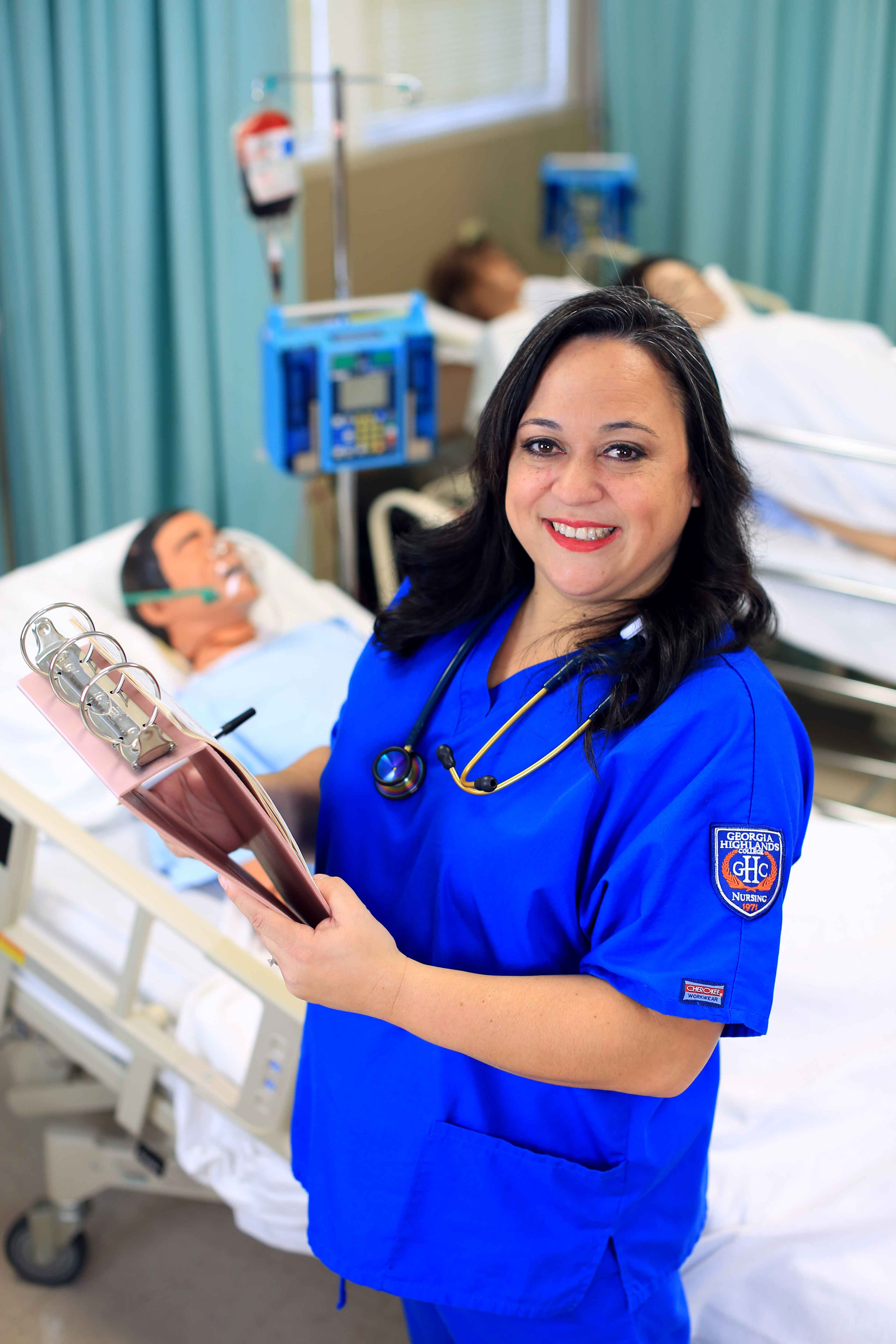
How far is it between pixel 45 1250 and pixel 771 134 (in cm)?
406

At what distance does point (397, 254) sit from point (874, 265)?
165cm

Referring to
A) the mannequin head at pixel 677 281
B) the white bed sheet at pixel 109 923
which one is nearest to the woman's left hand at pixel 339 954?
the white bed sheet at pixel 109 923

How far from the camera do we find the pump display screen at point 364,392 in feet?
7.85

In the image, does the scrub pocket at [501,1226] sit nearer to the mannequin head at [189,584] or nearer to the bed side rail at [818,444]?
the mannequin head at [189,584]

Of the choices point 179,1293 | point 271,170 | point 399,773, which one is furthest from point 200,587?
point 399,773

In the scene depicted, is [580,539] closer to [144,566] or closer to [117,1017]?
[117,1017]

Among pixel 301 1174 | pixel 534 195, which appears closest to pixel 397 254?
pixel 534 195

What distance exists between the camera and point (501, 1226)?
1.04m

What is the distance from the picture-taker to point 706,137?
4.35 metres

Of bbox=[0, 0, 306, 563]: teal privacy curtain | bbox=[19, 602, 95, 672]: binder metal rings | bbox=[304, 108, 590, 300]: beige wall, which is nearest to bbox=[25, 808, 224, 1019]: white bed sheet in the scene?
bbox=[19, 602, 95, 672]: binder metal rings

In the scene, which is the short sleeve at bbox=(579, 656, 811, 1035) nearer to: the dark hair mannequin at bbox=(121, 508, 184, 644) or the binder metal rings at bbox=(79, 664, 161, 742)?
the binder metal rings at bbox=(79, 664, 161, 742)

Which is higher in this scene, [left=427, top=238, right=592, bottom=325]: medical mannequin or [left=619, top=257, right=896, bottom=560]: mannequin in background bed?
[left=427, top=238, right=592, bottom=325]: medical mannequin

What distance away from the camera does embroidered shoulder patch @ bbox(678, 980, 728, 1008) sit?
2.84 feet

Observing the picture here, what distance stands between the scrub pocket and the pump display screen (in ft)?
5.48
